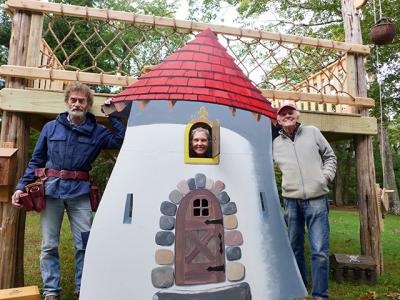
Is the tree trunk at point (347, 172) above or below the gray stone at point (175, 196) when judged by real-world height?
above

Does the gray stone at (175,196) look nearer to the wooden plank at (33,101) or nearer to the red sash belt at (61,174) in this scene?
the red sash belt at (61,174)

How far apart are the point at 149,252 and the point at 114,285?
14.3 inches

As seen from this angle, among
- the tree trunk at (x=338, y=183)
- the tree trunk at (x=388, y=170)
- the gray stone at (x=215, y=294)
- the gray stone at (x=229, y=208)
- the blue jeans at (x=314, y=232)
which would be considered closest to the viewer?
the gray stone at (x=215, y=294)

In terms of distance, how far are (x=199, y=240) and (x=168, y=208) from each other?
0.36 meters

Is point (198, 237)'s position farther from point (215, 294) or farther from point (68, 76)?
point (68, 76)

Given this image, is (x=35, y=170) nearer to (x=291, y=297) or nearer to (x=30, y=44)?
Result: (x=30, y=44)

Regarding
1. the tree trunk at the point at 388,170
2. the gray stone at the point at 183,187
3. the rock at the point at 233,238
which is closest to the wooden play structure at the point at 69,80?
the gray stone at the point at 183,187

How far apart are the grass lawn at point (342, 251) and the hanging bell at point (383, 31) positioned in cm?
355

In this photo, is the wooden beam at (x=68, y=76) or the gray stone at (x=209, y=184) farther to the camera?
the wooden beam at (x=68, y=76)

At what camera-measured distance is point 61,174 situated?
3027 millimetres

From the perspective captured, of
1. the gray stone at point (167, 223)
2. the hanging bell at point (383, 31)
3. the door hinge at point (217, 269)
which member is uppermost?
the hanging bell at point (383, 31)

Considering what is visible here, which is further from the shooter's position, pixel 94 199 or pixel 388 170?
pixel 388 170

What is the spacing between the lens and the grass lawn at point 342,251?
3988 millimetres

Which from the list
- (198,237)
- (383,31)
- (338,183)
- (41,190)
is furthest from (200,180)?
(338,183)
